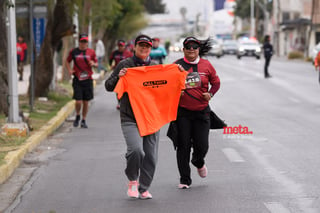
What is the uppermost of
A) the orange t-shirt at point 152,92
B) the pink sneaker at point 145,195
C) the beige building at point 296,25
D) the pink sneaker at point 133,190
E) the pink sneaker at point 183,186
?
the orange t-shirt at point 152,92

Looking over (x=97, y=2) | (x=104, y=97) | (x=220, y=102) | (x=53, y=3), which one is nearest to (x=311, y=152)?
(x=220, y=102)

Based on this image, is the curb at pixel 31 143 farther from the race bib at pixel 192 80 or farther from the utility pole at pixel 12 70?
the race bib at pixel 192 80

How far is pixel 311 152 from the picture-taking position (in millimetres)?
11602

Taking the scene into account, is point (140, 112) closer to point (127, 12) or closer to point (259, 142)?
point (259, 142)

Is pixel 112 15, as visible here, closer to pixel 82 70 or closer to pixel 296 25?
pixel 82 70

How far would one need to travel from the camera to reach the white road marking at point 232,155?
11.0m

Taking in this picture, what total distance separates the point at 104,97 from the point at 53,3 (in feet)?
15.5

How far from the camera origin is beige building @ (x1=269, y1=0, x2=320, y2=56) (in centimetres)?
7681

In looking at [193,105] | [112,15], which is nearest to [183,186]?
[193,105]

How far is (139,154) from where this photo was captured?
812 cm

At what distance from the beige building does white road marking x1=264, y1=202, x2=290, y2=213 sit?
62870 mm

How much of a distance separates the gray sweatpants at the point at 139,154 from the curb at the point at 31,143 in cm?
212

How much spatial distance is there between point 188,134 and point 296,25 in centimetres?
7665

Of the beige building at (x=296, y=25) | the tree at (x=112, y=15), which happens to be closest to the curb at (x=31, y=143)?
the tree at (x=112, y=15)
